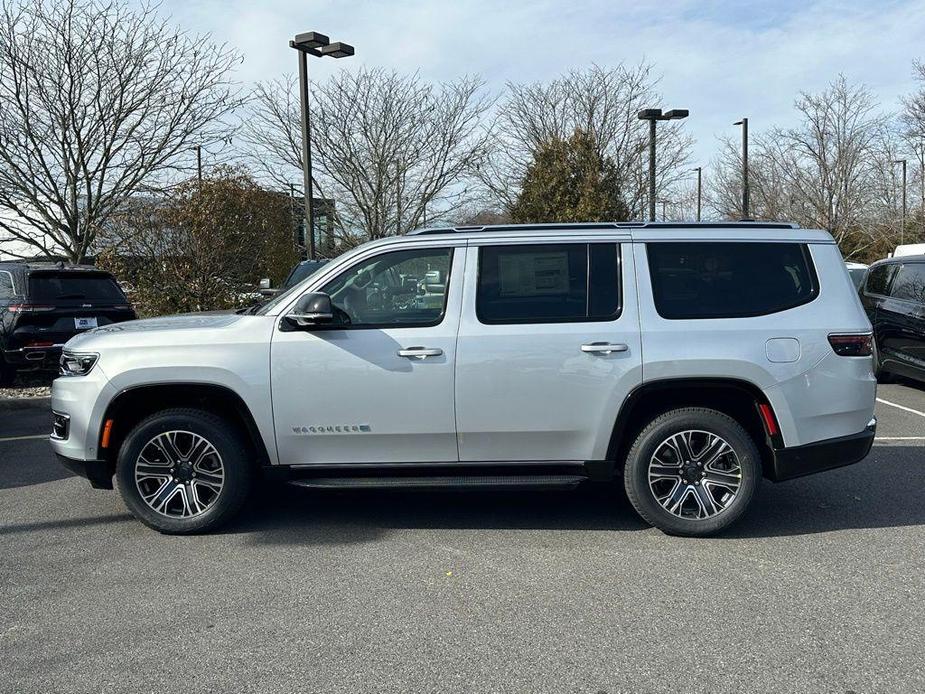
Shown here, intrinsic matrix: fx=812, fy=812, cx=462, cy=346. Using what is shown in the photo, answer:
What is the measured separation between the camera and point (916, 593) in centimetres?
414

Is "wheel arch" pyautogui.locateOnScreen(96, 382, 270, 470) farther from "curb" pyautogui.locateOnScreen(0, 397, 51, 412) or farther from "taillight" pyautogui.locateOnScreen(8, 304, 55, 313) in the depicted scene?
"taillight" pyautogui.locateOnScreen(8, 304, 55, 313)

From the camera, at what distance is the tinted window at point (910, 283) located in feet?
33.2

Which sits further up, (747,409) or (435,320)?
(435,320)

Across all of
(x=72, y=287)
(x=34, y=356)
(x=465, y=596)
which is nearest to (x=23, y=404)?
(x=34, y=356)

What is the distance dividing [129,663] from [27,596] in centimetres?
111

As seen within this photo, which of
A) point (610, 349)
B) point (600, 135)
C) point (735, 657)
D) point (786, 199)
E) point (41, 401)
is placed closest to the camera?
point (735, 657)

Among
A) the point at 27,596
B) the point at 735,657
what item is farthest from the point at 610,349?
the point at 27,596

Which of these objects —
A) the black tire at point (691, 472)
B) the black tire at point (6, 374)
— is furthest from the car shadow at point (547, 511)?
the black tire at point (6, 374)

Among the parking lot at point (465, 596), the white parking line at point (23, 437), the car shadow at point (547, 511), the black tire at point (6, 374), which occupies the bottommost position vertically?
the parking lot at point (465, 596)

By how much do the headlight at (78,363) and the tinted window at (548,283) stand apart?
2419mm

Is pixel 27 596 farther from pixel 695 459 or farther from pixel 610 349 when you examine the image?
pixel 695 459

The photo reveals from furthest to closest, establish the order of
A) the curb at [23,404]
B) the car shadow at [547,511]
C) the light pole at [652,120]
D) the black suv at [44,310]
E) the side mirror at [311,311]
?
the light pole at [652,120] < the black suv at [44,310] < the curb at [23,404] < the car shadow at [547,511] < the side mirror at [311,311]

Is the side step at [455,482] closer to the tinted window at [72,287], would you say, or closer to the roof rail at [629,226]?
the roof rail at [629,226]

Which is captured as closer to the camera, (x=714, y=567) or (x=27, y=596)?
(x=27, y=596)
